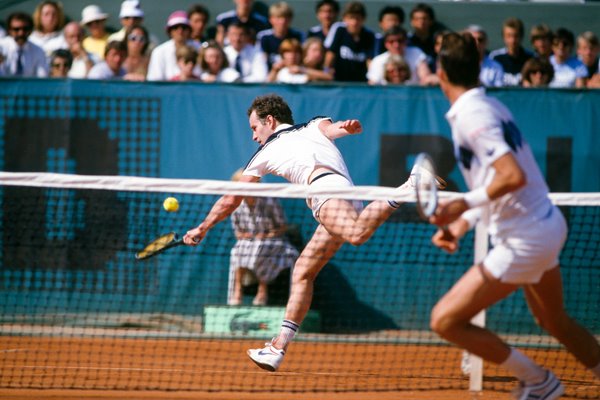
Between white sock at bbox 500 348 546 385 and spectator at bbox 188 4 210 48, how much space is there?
6.67m

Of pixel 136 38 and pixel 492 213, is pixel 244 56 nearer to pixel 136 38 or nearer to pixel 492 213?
pixel 136 38

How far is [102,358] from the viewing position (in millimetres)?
7578

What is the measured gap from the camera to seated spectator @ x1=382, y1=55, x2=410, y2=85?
952 centimetres

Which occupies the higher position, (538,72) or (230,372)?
(538,72)

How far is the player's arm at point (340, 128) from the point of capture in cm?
645

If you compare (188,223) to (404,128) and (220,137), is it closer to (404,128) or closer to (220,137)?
(220,137)

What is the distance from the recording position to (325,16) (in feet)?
34.1

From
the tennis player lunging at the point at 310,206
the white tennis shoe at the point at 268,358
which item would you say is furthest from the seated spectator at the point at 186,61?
the white tennis shoe at the point at 268,358

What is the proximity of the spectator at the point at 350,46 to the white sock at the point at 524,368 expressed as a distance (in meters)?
5.94

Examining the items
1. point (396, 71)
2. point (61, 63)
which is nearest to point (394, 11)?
point (396, 71)

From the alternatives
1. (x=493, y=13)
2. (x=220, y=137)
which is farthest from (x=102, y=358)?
(x=493, y=13)

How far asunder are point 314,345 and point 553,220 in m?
4.38

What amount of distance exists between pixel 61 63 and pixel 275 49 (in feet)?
7.21

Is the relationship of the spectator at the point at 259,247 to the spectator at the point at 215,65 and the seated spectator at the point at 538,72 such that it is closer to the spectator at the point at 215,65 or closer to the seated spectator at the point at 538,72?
the spectator at the point at 215,65
